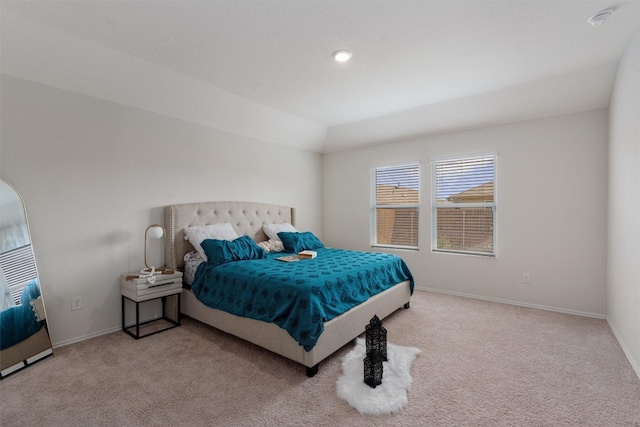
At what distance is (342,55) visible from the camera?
103 inches

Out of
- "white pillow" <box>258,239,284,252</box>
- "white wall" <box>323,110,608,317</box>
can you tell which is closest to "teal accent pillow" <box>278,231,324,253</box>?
"white pillow" <box>258,239,284,252</box>

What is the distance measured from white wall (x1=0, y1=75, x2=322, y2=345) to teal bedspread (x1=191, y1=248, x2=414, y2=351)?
904mm

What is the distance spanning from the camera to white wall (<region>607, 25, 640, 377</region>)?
218cm

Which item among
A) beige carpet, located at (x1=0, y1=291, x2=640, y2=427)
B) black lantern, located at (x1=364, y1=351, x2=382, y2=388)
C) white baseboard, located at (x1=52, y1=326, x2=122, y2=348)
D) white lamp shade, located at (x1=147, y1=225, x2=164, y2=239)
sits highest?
white lamp shade, located at (x1=147, y1=225, x2=164, y2=239)

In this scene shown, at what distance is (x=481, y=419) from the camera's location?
1740 mm

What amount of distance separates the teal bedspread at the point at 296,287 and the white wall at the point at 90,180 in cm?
90

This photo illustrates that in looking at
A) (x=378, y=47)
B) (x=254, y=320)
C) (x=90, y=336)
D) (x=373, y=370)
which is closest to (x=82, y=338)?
(x=90, y=336)

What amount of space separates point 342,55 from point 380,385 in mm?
2605

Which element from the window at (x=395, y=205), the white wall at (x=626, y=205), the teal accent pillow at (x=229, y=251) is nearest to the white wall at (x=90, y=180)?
the teal accent pillow at (x=229, y=251)

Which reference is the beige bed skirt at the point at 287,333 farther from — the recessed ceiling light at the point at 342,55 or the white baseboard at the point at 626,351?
the recessed ceiling light at the point at 342,55

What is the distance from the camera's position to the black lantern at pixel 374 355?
203cm

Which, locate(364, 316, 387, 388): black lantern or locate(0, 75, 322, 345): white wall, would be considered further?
locate(0, 75, 322, 345): white wall

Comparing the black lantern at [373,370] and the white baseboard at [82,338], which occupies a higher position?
the black lantern at [373,370]

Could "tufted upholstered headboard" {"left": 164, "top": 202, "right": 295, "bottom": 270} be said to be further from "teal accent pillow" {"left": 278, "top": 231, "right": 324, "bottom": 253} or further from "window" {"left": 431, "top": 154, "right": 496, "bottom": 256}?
"window" {"left": 431, "top": 154, "right": 496, "bottom": 256}
